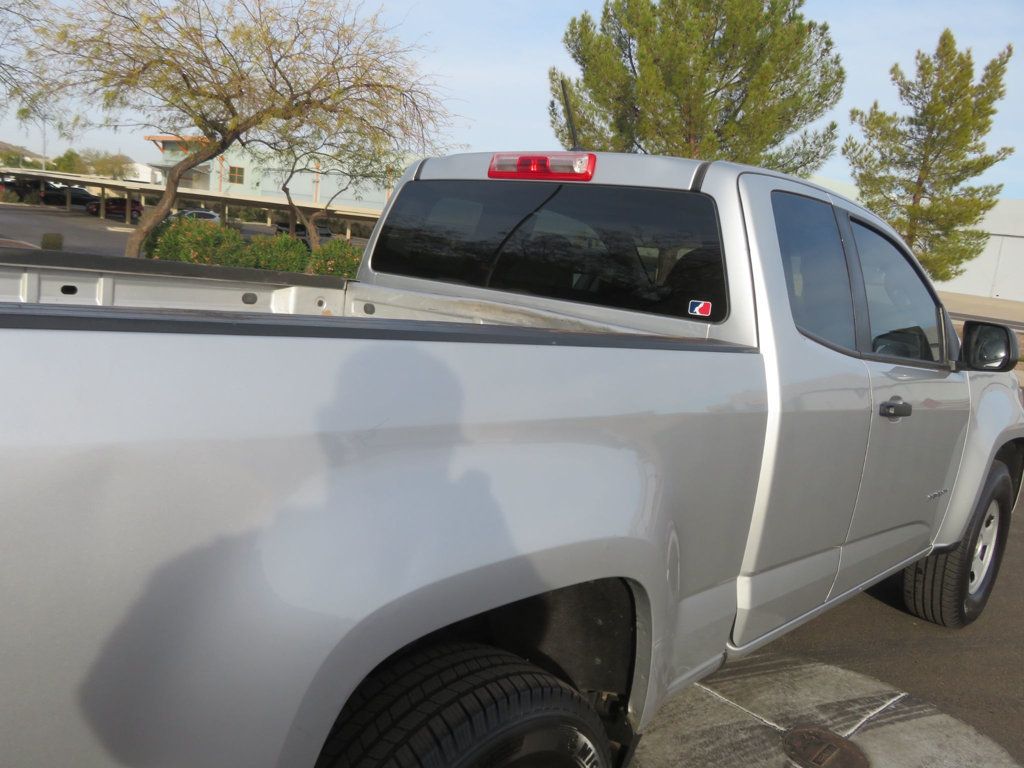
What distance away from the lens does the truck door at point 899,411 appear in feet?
9.66

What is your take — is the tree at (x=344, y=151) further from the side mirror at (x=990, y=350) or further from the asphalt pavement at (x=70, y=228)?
the side mirror at (x=990, y=350)

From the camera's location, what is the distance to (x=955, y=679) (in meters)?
3.80

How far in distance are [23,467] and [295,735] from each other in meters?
0.59

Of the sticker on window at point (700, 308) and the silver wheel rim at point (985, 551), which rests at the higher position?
the sticker on window at point (700, 308)

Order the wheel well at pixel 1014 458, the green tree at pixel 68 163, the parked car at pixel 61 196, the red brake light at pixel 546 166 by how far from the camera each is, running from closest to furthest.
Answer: the red brake light at pixel 546 166 → the wheel well at pixel 1014 458 → the parked car at pixel 61 196 → the green tree at pixel 68 163

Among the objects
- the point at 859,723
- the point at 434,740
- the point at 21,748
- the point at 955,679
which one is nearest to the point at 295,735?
the point at 434,740

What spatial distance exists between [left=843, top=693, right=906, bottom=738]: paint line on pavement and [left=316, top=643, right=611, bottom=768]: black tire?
181 centimetres

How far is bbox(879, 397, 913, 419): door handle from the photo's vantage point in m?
2.87

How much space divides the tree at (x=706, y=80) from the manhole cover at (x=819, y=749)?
1232cm

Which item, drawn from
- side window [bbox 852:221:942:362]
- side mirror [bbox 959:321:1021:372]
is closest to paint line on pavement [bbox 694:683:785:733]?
side window [bbox 852:221:942:362]

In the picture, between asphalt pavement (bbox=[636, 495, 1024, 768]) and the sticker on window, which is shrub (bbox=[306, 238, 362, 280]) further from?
the sticker on window

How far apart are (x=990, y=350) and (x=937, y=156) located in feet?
60.8

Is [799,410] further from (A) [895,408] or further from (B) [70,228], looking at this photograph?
(B) [70,228]

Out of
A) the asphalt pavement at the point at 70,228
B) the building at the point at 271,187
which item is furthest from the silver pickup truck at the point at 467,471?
the building at the point at 271,187
